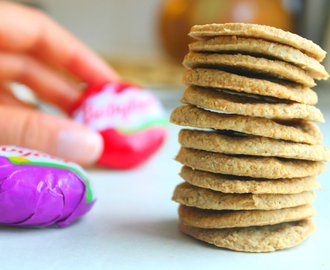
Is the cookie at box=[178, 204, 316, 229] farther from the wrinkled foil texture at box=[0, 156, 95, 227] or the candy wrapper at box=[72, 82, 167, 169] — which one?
→ the candy wrapper at box=[72, 82, 167, 169]

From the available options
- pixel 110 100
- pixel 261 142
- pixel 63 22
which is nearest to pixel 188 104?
pixel 261 142

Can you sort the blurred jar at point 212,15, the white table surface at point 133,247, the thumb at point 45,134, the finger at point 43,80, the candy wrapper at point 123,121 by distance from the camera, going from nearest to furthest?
the white table surface at point 133,247
the thumb at point 45,134
the candy wrapper at point 123,121
the finger at point 43,80
the blurred jar at point 212,15

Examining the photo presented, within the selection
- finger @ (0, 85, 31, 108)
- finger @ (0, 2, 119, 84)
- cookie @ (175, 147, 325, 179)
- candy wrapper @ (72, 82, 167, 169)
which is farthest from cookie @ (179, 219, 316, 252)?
finger @ (0, 85, 31, 108)

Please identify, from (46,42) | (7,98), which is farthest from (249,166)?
(7,98)

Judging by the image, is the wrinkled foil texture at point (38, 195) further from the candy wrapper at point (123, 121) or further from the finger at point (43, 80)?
the finger at point (43, 80)

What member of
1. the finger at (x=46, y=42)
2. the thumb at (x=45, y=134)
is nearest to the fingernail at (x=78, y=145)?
the thumb at (x=45, y=134)
